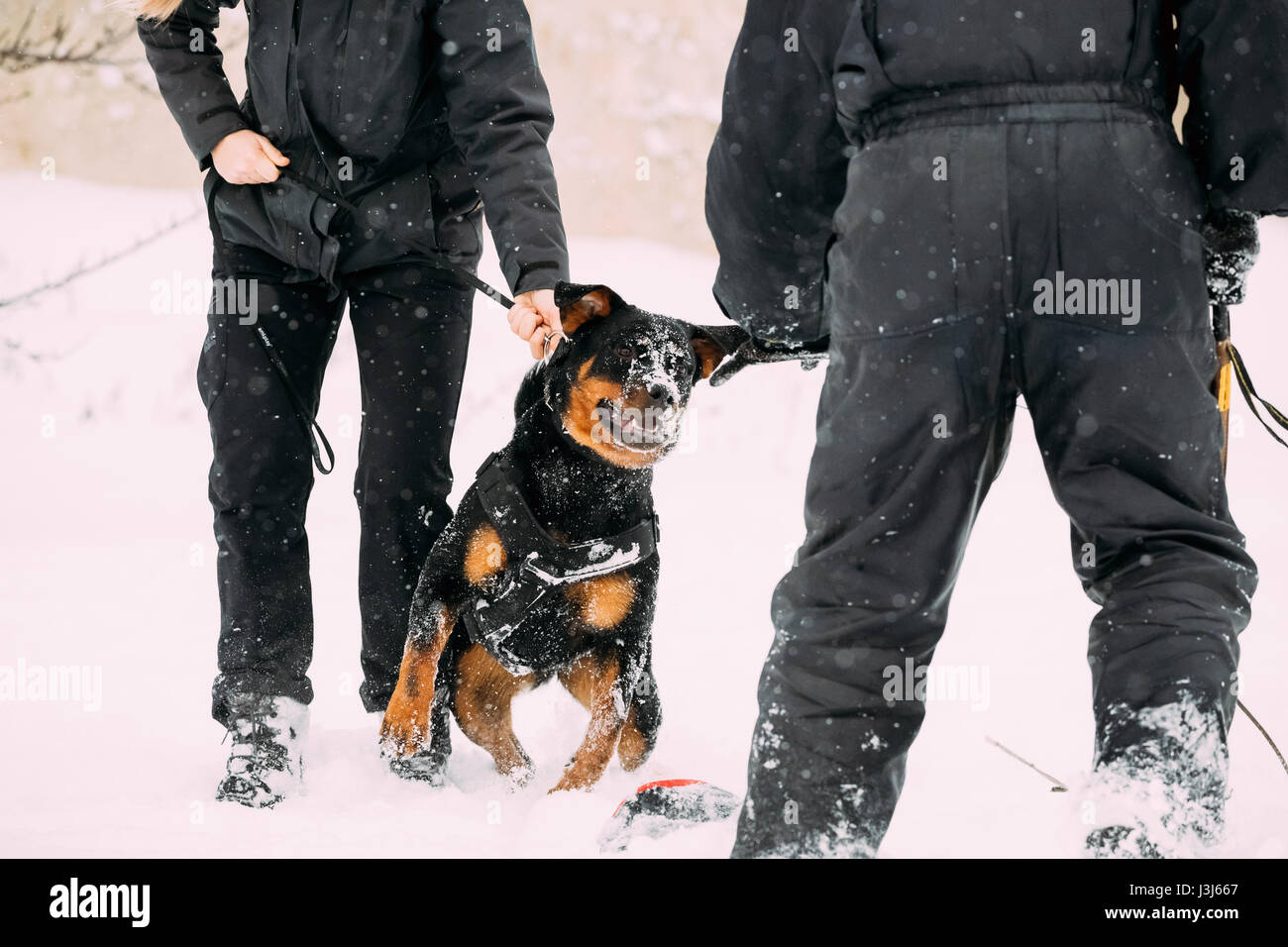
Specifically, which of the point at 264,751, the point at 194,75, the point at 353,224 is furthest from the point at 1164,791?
the point at 194,75

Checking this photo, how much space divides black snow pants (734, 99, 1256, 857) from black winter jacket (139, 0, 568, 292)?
3.55ft

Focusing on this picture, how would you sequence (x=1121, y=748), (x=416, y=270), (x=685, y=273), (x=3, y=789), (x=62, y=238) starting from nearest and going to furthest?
(x=1121, y=748)
(x=3, y=789)
(x=416, y=270)
(x=62, y=238)
(x=685, y=273)

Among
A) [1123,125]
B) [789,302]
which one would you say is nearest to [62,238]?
[789,302]

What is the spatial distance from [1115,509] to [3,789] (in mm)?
2213

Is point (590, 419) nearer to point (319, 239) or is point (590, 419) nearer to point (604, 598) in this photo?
point (604, 598)

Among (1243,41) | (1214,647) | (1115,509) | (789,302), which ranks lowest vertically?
(1214,647)

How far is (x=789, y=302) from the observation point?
75.6 inches

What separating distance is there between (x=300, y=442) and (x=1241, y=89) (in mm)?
1902

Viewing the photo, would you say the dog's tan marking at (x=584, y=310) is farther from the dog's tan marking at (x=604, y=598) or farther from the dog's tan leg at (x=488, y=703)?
the dog's tan leg at (x=488, y=703)

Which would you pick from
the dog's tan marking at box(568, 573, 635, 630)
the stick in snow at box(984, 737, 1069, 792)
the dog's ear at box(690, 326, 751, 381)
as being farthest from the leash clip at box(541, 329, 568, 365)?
the stick in snow at box(984, 737, 1069, 792)

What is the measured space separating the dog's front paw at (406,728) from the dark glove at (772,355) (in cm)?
98

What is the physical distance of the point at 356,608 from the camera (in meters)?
4.46

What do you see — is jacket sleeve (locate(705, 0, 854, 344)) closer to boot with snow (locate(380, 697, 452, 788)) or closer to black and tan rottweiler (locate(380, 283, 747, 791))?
black and tan rottweiler (locate(380, 283, 747, 791))
